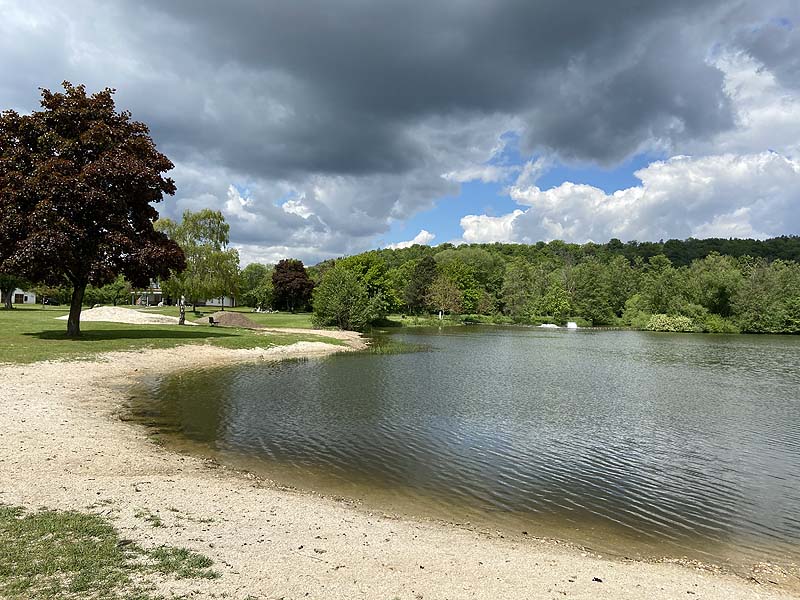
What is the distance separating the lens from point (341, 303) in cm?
6038

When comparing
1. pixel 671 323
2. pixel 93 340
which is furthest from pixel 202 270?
pixel 671 323

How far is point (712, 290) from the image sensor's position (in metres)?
99.0

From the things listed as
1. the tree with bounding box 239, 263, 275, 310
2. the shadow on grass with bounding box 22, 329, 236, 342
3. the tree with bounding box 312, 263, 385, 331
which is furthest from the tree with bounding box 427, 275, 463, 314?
the shadow on grass with bounding box 22, 329, 236, 342

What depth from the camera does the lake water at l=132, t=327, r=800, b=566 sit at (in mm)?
10305

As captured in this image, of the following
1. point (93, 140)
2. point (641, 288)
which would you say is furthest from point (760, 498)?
point (641, 288)

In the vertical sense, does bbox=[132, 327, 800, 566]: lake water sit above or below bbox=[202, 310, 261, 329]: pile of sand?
below

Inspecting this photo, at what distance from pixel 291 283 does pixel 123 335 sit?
221 ft

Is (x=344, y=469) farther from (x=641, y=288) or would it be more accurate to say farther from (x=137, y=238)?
(x=641, y=288)

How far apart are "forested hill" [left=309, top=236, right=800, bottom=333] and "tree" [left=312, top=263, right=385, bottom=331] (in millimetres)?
127

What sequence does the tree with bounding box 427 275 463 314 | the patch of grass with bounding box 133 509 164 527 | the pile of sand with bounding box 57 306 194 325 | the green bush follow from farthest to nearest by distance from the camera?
the tree with bounding box 427 275 463 314 → the green bush → the pile of sand with bounding box 57 306 194 325 → the patch of grass with bounding box 133 509 164 527

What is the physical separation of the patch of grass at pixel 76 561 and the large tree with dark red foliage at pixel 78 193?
25148mm

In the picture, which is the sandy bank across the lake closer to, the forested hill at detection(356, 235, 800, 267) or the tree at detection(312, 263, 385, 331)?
the tree at detection(312, 263, 385, 331)

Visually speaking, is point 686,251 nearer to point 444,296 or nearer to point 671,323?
point 671,323

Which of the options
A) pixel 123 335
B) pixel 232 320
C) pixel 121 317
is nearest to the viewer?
pixel 123 335
